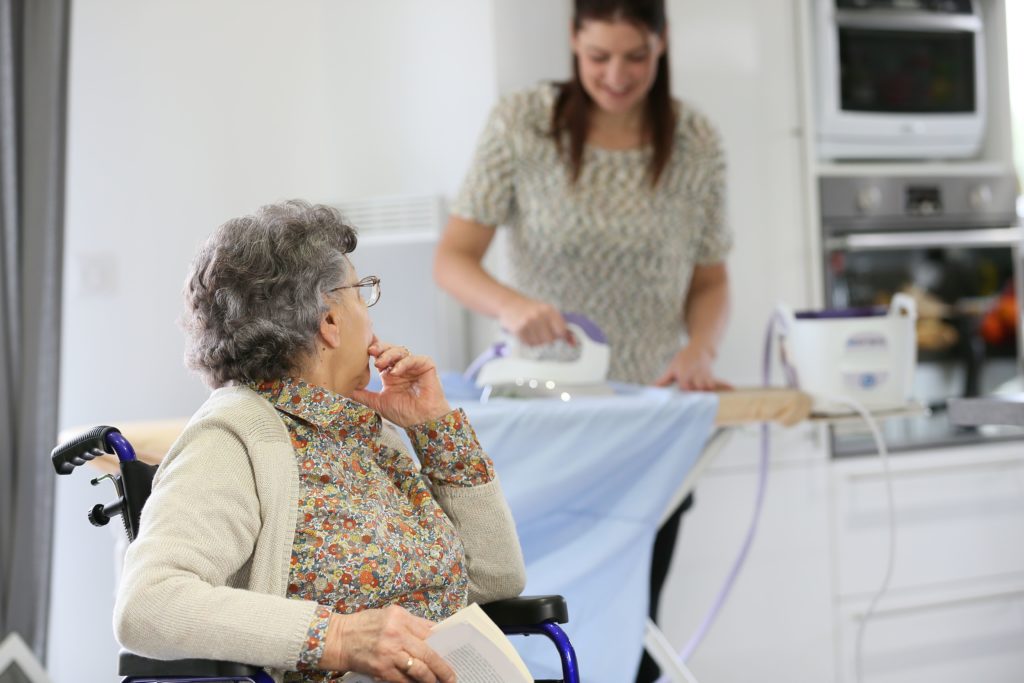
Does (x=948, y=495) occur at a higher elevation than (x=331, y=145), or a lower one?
lower

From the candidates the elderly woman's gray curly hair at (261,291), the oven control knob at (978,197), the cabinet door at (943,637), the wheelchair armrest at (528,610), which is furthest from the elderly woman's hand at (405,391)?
the oven control knob at (978,197)

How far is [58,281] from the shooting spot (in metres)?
2.45

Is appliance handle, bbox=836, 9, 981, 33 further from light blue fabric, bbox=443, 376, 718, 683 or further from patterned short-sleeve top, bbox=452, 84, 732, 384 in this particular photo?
light blue fabric, bbox=443, 376, 718, 683

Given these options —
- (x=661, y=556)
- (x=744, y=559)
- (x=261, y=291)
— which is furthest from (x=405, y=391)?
(x=744, y=559)

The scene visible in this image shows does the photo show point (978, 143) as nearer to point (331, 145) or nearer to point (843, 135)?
point (843, 135)

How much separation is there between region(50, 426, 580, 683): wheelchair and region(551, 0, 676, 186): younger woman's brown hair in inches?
42.6

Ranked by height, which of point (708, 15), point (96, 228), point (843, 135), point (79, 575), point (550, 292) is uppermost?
point (708, 15)

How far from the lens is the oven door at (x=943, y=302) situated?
2818 millimetres

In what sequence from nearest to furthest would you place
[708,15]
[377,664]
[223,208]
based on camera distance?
1. [377,664]
2. [708,15]
3. [223,208]

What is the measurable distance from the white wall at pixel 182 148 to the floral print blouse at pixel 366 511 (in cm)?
147

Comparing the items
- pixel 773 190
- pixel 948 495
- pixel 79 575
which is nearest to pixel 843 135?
pixel 773 190

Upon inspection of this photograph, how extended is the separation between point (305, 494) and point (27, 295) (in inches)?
56.8

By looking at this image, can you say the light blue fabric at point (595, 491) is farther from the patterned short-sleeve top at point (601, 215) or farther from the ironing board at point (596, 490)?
the patterned short-sleeve top at point (601, 215)

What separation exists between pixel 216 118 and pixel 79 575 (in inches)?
47.0
